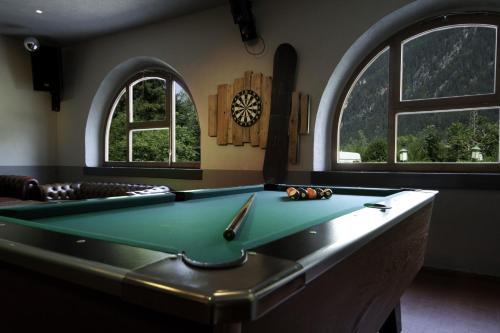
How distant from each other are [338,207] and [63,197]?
430 centimetres

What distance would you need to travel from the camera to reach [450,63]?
3.37 metres

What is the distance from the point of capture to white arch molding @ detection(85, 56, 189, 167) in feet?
17.8

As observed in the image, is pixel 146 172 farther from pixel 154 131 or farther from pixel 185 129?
pixel 185 129

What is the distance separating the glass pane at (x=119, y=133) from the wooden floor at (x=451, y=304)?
458 centimetres

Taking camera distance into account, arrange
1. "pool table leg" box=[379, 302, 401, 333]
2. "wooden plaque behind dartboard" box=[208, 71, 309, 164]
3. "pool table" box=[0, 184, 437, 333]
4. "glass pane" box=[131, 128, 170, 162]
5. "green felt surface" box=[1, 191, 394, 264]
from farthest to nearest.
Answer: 1. "glass pane" box=[131, 128, 170, 162]
2. "wooden plaque behind dartboard" box=[208, 71, 309, 164]
3. "pool table leg" box=[379, 302, 401, 333]
4. "green felt surface" box=[1, 191, 394, 264]
5. "pool table" box=[0, 184, 437, 333]

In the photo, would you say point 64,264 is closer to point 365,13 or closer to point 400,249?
point 400,249

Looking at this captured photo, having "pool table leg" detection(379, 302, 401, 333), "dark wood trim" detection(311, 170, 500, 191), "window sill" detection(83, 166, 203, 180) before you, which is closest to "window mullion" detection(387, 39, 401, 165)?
"dark wood trim" detection(311, 170, 500, 191)

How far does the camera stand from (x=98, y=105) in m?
5.81

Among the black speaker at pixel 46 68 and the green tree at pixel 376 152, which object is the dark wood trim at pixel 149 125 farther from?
the green tree at pixel 376 152

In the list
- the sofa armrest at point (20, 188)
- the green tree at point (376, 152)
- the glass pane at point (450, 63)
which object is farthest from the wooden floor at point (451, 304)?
the sofa armrest at point (20, 188)

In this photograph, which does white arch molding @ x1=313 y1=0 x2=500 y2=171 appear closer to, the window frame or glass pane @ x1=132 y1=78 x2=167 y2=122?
the window frame

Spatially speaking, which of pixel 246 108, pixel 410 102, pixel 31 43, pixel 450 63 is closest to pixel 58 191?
pixel 31 43

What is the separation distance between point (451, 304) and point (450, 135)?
1567 mm

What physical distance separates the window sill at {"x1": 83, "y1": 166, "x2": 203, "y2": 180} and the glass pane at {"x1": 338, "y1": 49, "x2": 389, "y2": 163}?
6.04ft
